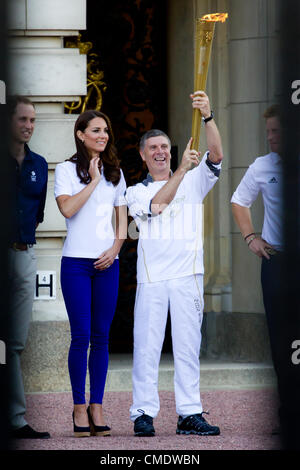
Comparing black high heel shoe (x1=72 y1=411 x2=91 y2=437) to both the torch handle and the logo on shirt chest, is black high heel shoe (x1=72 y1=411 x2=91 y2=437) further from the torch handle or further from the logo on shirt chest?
the logo on shirt chest

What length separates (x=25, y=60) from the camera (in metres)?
1.79

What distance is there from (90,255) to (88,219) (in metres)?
0.17

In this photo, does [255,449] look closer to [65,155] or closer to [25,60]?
[25,60]

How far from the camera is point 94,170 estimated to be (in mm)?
4590

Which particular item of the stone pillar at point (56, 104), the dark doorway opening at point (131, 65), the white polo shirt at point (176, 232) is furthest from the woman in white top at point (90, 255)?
the dark doorway opening at point (131, 65)

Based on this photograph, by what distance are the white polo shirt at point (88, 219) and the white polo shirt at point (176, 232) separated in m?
0.13

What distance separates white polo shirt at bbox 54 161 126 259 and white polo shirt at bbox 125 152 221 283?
5.3 inches

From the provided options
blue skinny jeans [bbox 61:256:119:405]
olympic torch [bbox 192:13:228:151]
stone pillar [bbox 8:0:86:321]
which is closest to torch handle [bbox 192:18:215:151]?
olympic torch [bbox 192:13:228:151]

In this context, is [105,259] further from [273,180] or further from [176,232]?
[273,180]

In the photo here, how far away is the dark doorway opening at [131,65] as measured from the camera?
796 cm

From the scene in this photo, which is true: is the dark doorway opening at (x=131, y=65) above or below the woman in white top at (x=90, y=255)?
above

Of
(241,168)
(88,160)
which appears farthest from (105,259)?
(241,168)

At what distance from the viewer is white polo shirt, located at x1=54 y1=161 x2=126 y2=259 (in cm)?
456
